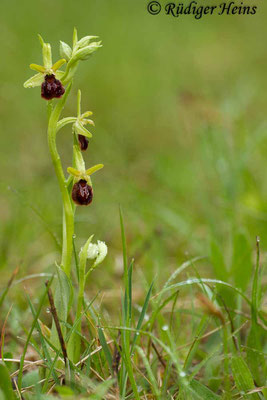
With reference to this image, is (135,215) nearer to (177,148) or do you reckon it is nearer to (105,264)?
(105,264)

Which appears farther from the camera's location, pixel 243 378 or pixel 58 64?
pixel 58 64

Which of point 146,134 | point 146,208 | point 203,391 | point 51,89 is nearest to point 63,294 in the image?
point 203,391

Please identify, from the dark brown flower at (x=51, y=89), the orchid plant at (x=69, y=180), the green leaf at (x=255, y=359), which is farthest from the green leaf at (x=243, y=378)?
the dark brown flower at (x=51, y=89)

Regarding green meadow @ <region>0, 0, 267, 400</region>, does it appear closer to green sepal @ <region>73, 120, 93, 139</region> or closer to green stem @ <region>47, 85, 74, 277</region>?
green stem @ <region>47, 85, 74, 277</region>

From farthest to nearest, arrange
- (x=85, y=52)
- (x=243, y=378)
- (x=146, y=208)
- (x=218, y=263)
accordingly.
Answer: (x=146, y=208), (x=218, y=263), (x=85, y=52), (x=243, y=378)

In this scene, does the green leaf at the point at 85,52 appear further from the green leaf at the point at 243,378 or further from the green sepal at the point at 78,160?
the green leaf at the point at 243,378

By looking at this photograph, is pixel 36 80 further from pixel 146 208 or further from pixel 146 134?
Answer: pixel 146 134

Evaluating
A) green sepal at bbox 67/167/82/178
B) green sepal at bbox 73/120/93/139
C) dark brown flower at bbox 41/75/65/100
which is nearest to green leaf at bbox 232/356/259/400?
green sepal at bbox 67/167/82/178
